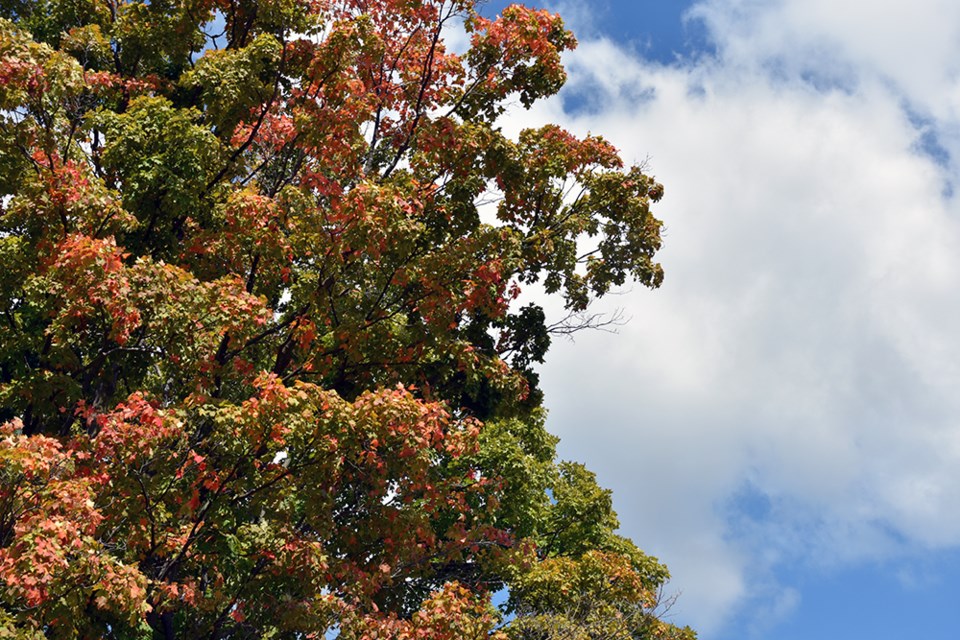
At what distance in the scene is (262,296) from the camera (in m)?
14.1

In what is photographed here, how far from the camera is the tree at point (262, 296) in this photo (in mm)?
12891

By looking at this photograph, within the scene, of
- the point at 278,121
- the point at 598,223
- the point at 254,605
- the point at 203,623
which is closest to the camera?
the point at 254,605

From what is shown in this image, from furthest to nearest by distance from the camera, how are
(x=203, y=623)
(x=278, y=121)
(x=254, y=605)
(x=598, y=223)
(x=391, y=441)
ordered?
1. (x=598, y=223)
2. (x=278, y=121)
3. (x=203, y=623)
4. (x=254, y=605)
5. (x=391, y=441)

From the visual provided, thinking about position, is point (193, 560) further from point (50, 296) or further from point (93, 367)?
point (50, 296)

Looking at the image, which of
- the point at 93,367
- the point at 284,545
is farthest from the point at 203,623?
the point at 93,367

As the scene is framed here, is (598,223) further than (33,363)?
Yes

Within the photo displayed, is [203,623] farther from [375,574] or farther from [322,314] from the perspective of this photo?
[322,314]

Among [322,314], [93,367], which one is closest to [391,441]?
[322,314]

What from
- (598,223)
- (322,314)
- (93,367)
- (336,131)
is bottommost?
(93,367)

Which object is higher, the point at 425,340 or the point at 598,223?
the point at 598,223

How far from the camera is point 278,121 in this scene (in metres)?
17.3

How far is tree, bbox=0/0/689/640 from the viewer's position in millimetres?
12891

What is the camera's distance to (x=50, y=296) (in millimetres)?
14367

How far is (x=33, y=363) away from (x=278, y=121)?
585 cm
